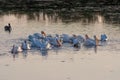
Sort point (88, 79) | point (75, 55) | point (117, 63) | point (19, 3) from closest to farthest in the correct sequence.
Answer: point (88, 79)
point (117, 63)
point (75, 55)
point (19, 3)

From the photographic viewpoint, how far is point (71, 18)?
4628cm

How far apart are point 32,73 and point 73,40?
8.88 m

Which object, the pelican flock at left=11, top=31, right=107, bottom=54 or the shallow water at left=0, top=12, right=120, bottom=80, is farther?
the pelican flock at left=11, top=31, right=107, bottom=54

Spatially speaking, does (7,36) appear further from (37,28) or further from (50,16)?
(50,16)

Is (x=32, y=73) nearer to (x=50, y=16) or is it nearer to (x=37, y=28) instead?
(x=37, y=28)

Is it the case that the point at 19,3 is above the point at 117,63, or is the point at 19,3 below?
above

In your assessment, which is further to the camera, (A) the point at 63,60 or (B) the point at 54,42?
(B) the point at 54,42

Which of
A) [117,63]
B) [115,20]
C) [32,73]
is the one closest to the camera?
[32,73]

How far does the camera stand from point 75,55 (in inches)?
1051

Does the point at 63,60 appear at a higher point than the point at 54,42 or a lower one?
lower

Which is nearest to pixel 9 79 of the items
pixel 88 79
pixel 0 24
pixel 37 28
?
pixel 88 79

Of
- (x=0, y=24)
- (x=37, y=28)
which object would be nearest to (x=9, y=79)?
(x=37, y=28)

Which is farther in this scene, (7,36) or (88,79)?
(7,36)

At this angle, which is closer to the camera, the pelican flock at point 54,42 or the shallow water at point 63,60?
the shallow water at point 63,60
